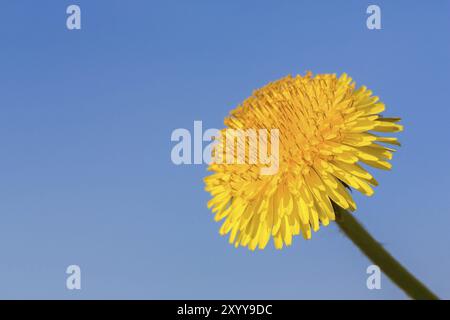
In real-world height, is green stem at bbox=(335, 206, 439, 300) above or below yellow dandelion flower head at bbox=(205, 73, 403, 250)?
below

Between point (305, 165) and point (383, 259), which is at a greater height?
point (305, 165)

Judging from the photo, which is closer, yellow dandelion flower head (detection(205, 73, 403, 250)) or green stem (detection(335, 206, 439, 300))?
green stem (detection(335, 206, 439, 300))

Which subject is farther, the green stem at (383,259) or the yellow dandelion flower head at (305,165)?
the yellow dandelion flower head at (305,165)
